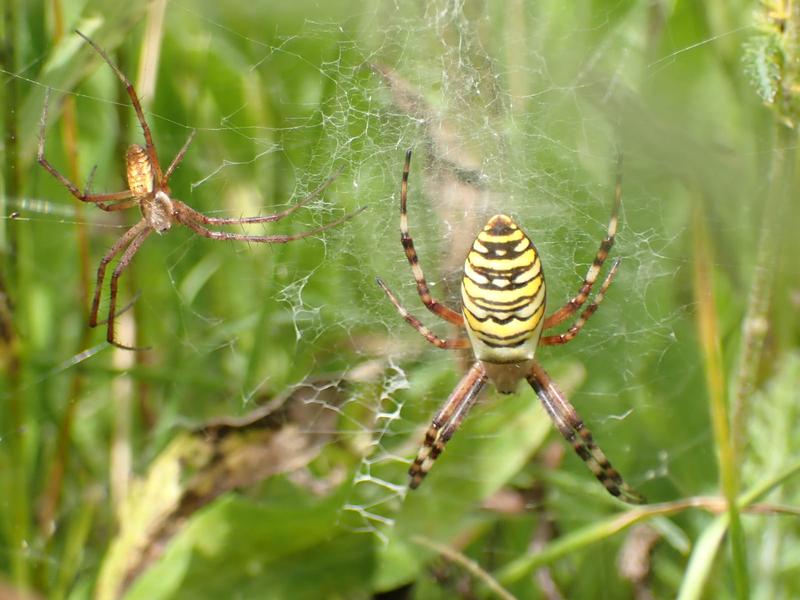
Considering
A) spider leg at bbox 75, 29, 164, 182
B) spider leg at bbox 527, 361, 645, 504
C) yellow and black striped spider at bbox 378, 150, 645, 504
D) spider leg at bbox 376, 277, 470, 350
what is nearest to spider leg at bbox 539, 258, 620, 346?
yellow and black striped spider at bbox 378, 150, 645, 504

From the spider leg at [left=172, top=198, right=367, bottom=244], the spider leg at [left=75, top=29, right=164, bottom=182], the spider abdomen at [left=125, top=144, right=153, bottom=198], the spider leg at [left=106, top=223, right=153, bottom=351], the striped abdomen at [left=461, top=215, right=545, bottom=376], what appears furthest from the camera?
the spider leg at [left=106, top=223, right=153, bottom=351]

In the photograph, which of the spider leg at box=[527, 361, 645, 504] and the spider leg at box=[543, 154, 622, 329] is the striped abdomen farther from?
the spider leg at box=[527, 361, 645, 504]

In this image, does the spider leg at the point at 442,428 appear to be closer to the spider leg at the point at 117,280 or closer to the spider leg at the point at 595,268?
the spider leg at the point at 595,268

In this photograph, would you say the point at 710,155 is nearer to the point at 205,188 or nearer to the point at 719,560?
the point at 719,560

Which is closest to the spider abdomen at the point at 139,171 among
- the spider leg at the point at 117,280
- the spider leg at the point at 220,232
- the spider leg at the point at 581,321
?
the spider leg at the point at 220,232

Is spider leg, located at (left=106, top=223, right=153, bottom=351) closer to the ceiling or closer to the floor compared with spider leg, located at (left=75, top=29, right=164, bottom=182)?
closer to the floor

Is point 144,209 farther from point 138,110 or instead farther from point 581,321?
point 581,321

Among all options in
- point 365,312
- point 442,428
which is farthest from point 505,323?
point 365,312

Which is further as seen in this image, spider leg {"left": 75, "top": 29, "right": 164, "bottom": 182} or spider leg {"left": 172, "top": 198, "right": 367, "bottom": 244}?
spider leg {"left": 172, "top": 198, "right": 367, "bottom": 244}

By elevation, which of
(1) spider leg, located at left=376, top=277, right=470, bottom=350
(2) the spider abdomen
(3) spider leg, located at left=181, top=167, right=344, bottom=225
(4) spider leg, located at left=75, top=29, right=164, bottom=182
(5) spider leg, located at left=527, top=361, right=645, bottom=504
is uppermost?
(4) spider leg, located at left=75, top=29, right=164, bottom=182
